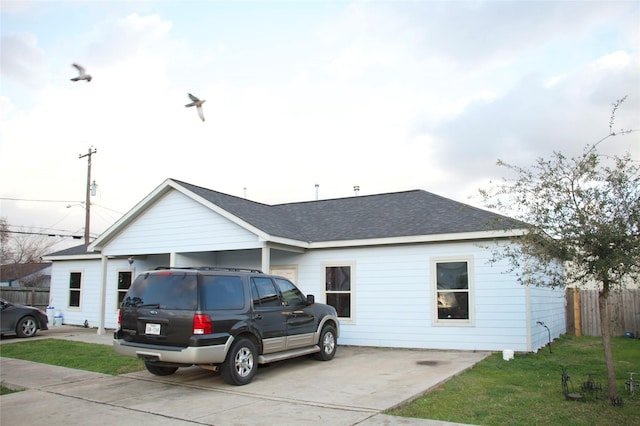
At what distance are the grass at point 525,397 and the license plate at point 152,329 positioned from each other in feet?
12.5

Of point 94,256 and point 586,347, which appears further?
point 94,256

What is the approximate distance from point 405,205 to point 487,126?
11.3 ft

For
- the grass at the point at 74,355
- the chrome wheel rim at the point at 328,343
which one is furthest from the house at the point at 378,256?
the grass at the point at 74,355

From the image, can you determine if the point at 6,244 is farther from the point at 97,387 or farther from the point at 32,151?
the point at 97,387

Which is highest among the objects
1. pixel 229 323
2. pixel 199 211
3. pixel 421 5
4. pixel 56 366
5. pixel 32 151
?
pixel 421 5

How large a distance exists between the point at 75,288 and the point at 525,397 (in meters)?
18.5

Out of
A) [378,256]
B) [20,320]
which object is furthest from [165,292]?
[20,320]

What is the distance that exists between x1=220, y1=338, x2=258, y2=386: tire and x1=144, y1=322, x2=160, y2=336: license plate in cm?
117

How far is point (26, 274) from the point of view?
149 ft

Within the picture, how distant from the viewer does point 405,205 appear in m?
15.6

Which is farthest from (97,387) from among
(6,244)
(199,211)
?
(6,244)

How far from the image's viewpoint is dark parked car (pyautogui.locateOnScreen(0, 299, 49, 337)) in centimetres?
1539

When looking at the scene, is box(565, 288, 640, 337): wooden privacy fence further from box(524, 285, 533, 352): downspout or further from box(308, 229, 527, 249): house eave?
box(308, 229, 527, 249): house eave

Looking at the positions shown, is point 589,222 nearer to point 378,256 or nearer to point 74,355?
point 378,256
